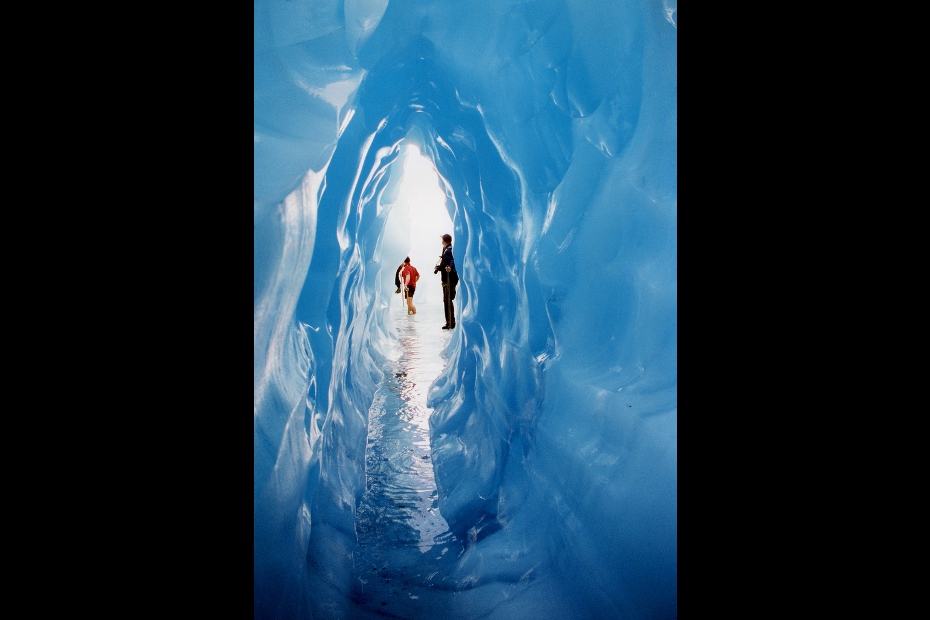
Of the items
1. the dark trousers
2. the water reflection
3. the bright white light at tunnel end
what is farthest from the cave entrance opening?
the bright white light at tunnel end

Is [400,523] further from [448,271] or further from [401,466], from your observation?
[448,271]

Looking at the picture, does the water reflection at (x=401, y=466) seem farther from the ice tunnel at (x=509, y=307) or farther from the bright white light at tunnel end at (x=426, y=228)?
the bright white light at tunnel end at (x=426, y=228)

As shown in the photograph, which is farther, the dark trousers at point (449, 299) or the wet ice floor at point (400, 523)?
the dark trousers at point (449, 299)

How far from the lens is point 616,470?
264cm

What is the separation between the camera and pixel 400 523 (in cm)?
367

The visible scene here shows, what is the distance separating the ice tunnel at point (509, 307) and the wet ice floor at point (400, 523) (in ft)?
0.07

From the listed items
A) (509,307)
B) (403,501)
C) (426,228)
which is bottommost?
(403,501)

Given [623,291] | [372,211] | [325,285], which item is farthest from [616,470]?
[372,211]

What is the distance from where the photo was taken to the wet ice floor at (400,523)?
296cm

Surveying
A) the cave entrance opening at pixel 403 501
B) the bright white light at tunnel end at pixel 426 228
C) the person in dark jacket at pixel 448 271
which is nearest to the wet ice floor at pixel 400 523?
the cave entrance opening at pixel 403 501

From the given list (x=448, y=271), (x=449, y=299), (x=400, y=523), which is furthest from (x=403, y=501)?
(x=449, y=299)

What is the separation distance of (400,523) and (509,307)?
1831mm

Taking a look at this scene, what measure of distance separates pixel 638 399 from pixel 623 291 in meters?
0.57

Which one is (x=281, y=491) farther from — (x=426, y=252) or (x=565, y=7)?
(x=426, y=252)
